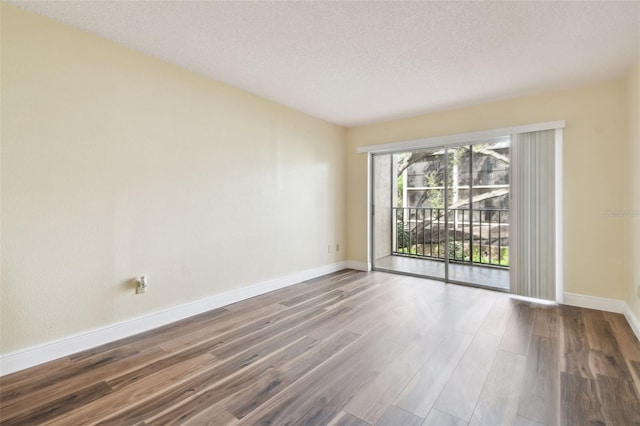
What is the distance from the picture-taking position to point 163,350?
2074 mm

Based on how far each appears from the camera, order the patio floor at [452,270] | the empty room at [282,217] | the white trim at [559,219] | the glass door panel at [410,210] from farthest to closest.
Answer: the glass door panel at [410,210] → the patio floor at [452,270] → the white trim at [559,219] → the empty room at [282,217]

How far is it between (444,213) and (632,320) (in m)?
2.10

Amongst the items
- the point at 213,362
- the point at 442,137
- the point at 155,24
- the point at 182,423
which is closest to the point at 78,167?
the point at 155,24

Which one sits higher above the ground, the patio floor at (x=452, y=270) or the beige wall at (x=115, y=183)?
the beige wall at (x=115, y=183)

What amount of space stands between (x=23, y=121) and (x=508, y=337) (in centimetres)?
381

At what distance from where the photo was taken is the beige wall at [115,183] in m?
1.84

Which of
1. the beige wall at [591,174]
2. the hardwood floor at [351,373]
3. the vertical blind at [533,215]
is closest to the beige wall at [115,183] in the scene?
the hardwood floor at [351,373]

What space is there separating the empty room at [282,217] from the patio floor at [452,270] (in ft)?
1.21

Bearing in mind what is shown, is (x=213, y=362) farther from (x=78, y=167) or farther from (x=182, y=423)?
(x=78, y=167)

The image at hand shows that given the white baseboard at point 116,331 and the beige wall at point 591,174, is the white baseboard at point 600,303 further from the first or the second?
the white baseboard at point 116,331

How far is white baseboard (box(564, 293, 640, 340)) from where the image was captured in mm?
2634

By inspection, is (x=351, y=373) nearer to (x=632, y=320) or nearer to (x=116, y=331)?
(x=116, y=331)

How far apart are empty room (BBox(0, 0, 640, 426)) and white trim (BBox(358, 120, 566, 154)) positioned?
19 mm

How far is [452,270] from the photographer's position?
176 inches
